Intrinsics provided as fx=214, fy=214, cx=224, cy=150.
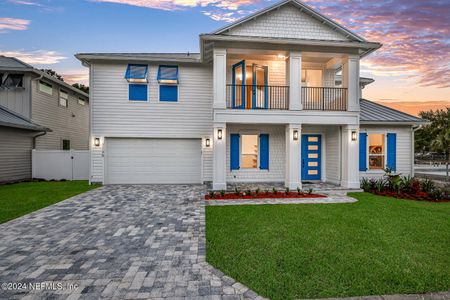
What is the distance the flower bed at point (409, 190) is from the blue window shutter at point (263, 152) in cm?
438

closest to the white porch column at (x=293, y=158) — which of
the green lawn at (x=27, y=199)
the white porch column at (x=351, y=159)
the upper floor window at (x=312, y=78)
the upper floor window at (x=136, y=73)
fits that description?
the white porch column at (x=351, y=159)

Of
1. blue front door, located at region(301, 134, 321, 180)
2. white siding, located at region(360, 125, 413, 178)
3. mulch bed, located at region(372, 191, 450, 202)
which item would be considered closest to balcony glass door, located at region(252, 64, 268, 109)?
blue front door, located at region(301, 134, 321, 180)

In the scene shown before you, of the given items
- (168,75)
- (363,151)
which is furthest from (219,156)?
(363,151)

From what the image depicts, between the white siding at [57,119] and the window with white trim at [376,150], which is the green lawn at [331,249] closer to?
the window with white trim at [376,150]

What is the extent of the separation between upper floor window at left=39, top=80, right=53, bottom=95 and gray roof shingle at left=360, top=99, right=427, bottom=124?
1817cm

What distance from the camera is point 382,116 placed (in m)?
10.8

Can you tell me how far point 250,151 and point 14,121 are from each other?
1233 centimetres

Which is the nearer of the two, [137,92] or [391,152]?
[137,92]

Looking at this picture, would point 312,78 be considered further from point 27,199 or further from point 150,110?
point 27,199

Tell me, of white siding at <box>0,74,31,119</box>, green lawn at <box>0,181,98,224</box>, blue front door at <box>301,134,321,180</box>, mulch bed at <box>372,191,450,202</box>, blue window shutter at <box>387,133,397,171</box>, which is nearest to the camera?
green lawn at <box>0,181,98,224</box>

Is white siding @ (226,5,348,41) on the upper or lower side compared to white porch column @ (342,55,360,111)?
upper

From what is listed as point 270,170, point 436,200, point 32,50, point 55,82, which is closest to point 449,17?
point 436,200

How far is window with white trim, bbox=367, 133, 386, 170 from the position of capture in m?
10.8

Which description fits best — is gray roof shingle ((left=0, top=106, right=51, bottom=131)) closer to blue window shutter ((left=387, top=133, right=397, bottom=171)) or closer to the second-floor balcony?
the second-floor balcony
